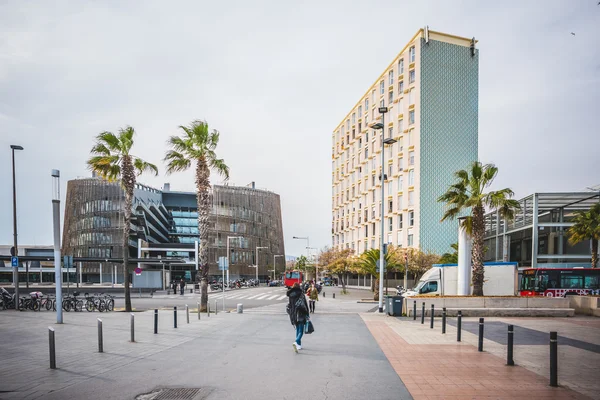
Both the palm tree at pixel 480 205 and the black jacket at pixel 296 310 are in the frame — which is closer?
the black jacket at pixel 296 310

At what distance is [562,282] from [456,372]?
25.4 m

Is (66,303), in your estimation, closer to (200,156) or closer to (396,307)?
(200,156)

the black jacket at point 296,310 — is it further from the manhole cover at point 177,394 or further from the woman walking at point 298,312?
the manhole cover at point 177,394

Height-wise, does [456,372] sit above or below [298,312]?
below

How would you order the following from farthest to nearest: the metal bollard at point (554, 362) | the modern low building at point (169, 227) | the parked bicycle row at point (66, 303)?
the modern low building at point (169, 227), the parked bicycle row at point (66, 303), the metal bollard at point (554, 362)

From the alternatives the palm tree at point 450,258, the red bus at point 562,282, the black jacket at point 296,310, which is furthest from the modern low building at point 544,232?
the black jacket at point 296,310

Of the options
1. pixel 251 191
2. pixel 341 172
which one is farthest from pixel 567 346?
pixel 251 191

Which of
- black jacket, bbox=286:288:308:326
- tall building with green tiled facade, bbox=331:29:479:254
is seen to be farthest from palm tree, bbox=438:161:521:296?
tall building with green tiled facade, bbox=331:29:479:254

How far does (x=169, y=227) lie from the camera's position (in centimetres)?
11644

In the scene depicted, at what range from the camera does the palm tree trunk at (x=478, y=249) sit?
2025cm

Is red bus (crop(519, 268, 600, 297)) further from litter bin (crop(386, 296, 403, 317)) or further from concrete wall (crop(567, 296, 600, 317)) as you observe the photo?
litter bin (crop(386, 296, 403, 317))

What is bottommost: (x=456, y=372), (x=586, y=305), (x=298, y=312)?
(x=586, y=305)

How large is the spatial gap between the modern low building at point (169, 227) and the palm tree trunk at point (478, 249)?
164 ft

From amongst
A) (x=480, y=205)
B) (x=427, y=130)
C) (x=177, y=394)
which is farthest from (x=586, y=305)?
(x=427, y=130)
